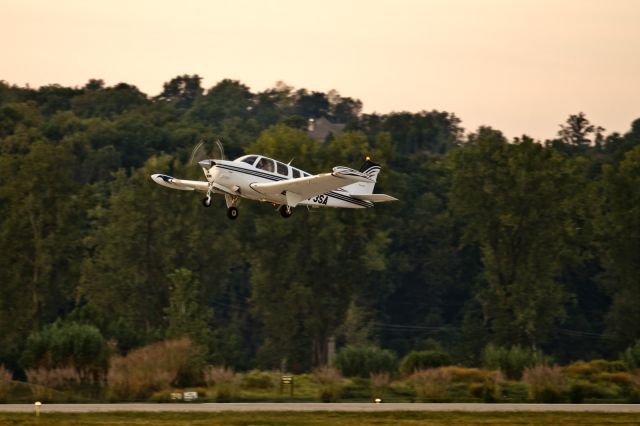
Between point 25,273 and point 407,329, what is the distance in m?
34.1

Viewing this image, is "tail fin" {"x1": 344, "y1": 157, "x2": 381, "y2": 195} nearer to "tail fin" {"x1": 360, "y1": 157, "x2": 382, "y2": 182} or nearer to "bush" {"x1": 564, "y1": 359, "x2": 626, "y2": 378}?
"tail fin" {"x1": 360, "y1": 157, "x2": 382, "y2": 182}

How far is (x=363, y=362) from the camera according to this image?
66.4 m

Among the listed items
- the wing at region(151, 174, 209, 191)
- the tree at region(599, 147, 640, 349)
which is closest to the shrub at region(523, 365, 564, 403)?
the wing at region(151, 174, 209, 191)

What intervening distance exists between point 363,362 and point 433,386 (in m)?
14.3

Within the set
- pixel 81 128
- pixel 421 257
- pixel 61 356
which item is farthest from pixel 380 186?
pixel 81 128

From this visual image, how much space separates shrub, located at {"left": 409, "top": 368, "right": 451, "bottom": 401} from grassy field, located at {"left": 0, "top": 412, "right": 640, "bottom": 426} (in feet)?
26.2

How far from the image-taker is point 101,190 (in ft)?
374

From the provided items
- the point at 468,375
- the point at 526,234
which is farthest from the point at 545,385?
the point at 526,234

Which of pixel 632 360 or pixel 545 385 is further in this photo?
pixel 632 360

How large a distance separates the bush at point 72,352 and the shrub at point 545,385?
59.9 feet

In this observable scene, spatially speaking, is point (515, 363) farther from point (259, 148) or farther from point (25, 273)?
point (25, 273)

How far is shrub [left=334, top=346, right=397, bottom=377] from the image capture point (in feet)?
214

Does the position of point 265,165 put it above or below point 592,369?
above

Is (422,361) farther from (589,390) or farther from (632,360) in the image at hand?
(589,390)
